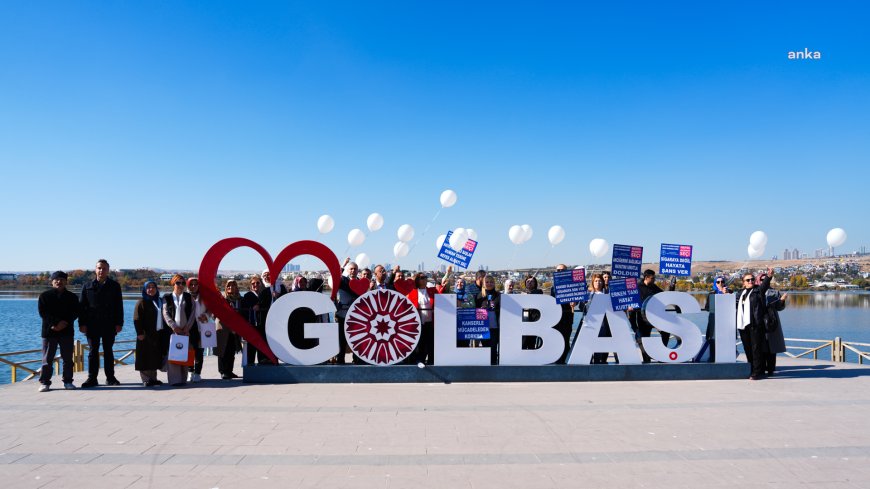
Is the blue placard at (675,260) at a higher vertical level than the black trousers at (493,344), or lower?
higher

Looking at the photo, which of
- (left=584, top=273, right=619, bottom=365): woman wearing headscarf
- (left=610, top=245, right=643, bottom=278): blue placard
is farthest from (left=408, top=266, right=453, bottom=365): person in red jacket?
(left=610, top=245, right=643, bottom=278): blue placard

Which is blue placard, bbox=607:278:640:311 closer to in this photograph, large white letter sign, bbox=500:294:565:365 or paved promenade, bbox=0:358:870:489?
large white letter sign, bbox=500:294:565:365

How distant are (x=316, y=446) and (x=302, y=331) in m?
4.27

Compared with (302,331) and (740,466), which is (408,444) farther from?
(302,331)

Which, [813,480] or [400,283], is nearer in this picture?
[813,480]

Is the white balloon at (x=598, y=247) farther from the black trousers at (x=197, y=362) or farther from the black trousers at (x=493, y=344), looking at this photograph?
the black trousers at (x=197, y=362)

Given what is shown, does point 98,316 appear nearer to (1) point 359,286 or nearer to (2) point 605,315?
(1) point 359,286

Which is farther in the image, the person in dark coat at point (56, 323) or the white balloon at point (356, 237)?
the white balloon at point (356, 237)

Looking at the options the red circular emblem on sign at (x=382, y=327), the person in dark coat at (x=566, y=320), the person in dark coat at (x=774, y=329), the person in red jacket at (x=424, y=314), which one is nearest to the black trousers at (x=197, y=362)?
the red circular emblem on sign at (x=382, y=327)

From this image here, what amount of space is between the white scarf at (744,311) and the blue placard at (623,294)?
2055 mm

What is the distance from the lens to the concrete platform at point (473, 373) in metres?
9.60

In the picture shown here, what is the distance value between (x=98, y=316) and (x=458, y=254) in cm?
699

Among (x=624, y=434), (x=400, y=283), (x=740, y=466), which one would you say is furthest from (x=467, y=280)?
(x=740, y=466)

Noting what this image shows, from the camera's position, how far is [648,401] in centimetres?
816
